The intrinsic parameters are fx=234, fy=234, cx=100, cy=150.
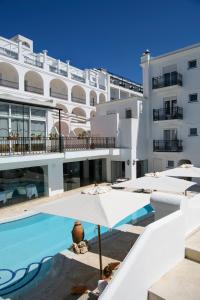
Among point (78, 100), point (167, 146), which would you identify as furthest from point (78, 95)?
point (167, 146)

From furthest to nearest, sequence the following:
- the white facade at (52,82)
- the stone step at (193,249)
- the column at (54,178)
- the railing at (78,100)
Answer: the railing at (78,100) → the white facade at (52,82) → the column at (54,178) → the stone step at (193,249)

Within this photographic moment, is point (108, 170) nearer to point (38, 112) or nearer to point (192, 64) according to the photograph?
point (38, 112)

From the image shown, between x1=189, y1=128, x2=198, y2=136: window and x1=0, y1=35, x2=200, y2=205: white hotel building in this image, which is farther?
x1=189, y1=128, x2=198, y2=136: window

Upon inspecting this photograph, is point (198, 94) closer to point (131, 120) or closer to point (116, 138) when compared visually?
point (131, 120)

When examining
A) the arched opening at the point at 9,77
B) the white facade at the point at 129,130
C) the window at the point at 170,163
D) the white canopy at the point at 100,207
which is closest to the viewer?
the white canopy at the point at 100,207

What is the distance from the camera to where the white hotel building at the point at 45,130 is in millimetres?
17281

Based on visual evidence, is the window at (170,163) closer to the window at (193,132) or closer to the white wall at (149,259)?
the window at (193,132)

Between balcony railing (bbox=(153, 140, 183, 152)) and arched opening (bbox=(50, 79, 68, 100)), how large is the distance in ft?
57.3

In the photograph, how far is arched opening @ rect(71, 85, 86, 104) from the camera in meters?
39.5

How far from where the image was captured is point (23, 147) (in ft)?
55.6

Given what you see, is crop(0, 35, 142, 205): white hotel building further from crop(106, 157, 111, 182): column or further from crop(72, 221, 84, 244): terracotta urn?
crop(72, 221, 84, 244): terracotta urn

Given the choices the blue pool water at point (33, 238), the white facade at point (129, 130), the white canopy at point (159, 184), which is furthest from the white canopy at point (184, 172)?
the white facade at point (129, 130)

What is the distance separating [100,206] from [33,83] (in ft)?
100

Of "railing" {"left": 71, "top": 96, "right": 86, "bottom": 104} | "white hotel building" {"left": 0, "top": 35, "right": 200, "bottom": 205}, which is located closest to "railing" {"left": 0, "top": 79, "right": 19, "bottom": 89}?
"white hotel building" {"left": 0, "top": 35, "right": 200, "bottom": 205}
